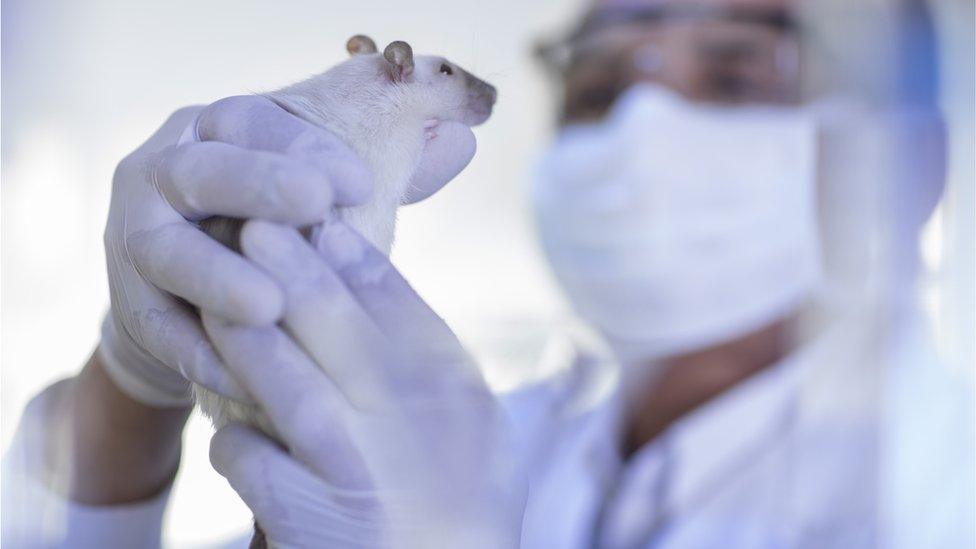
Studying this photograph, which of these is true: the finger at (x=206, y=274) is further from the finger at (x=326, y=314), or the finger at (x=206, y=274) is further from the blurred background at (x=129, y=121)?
the blurred background at (x=129, y=121)

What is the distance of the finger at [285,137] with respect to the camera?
536mm

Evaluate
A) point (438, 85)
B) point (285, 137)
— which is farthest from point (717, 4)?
point (285, 137)

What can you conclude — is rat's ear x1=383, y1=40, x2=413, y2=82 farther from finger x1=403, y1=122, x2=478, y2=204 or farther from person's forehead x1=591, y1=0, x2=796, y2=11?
person's forehead x1=591, y1=0, x2=796, y2=11

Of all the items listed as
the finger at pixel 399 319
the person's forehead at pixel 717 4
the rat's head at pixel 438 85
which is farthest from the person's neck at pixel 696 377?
the finger at pixel 399 319

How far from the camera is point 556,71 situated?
2.21 metres

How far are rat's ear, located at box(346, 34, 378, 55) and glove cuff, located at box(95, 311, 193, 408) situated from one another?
35 cm

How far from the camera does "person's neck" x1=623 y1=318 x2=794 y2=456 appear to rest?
1.87m

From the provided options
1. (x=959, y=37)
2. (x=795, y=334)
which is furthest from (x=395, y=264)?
(x=959, y=37)

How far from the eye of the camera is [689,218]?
1.71 metres

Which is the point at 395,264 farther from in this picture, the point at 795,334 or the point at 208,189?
the point at 795,334

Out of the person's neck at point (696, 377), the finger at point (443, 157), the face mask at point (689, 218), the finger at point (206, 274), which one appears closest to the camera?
the finger at point (206, 274)

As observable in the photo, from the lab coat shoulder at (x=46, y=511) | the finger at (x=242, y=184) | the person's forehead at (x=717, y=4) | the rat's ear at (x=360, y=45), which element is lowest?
the lab coat shoulder at (x=46, y=511)

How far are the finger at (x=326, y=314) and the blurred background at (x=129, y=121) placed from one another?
0.11m

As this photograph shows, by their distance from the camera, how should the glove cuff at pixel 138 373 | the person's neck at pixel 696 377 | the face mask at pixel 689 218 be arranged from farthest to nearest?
the person's neck at pixel 696 377 < the face mask at pixel 689 218 < the glove cuff at pixel 138 373
